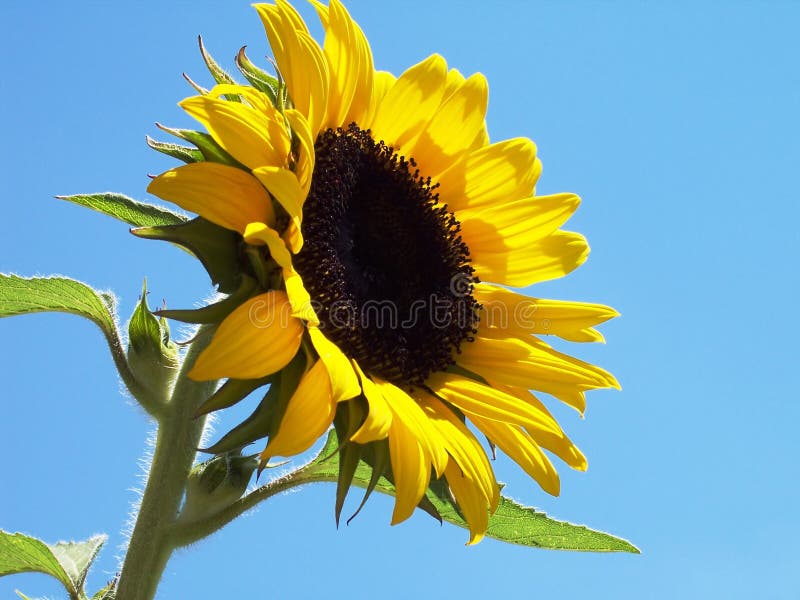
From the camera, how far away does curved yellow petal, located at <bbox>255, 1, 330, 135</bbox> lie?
120 inches

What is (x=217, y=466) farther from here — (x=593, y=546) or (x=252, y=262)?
(x=593, y=546)

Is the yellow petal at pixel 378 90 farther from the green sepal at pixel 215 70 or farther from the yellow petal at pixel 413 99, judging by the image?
the green sepal at pixel 215 70

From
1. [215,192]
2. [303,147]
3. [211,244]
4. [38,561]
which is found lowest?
[38,561]

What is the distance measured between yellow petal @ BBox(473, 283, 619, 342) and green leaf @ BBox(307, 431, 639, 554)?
69cm

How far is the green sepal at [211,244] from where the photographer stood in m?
2.79

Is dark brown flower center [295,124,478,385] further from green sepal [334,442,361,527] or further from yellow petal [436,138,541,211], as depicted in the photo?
green sepal [334,442,361,527]

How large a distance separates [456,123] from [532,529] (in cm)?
164

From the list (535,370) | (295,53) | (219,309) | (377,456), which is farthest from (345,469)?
(295,53)

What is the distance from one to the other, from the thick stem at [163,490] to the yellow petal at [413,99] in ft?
4.37

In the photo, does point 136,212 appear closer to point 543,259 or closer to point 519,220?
point 519,220

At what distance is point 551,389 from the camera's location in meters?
3.48

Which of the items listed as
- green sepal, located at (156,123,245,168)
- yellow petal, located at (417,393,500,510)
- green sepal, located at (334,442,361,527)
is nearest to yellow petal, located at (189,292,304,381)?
green sepal, located at (334,442,361,527)

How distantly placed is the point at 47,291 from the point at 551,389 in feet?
5.95

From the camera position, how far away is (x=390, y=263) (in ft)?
12.9
